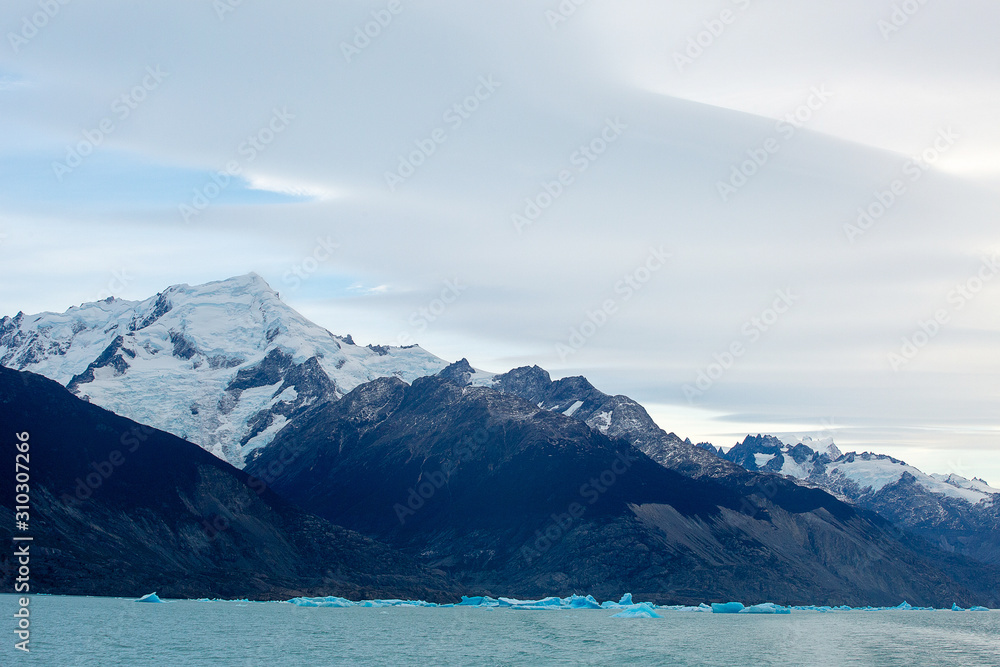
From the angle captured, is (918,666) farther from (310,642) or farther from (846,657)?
(310,642)

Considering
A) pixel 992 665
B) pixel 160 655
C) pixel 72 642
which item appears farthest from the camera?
pixel 992 665

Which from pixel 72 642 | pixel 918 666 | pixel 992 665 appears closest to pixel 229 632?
pixel 72 642

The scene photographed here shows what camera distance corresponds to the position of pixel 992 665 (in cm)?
15825

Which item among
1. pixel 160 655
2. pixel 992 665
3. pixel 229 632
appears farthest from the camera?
pixel 229 632

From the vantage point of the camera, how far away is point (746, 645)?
7328 inches

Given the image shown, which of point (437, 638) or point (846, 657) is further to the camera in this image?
point (437, 638)

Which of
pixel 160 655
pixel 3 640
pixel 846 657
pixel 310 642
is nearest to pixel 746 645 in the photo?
pixel 846 657

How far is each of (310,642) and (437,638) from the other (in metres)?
26.0

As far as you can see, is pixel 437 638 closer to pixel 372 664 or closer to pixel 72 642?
pixel 372 664

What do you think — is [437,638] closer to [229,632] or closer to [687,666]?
[229,632]

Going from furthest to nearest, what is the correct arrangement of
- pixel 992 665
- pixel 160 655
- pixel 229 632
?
1. pixel 229 632
2. pixel 992 665
3. pixel 160 655

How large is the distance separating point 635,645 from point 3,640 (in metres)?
99.6

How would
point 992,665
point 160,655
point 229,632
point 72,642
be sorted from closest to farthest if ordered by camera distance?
point 160,655 < point 72,642 < point 992,665 < point 229,632

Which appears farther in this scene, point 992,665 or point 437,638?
point 437,638
